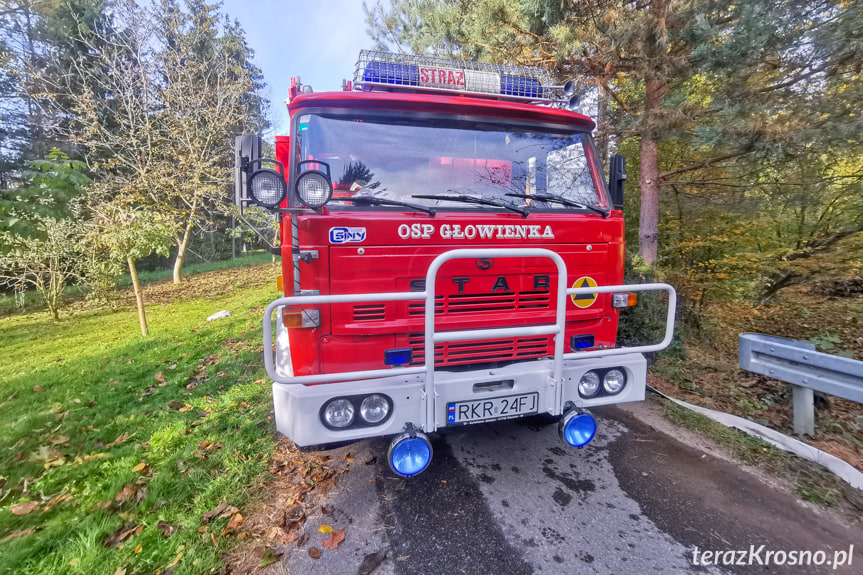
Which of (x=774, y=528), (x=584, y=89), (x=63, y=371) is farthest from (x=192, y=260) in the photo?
(x=774, y=528)

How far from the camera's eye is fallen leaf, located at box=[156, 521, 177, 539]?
223 cm

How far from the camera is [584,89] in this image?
20.2ft

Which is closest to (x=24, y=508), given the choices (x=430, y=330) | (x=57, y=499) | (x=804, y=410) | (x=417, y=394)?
(x=57, y=499)

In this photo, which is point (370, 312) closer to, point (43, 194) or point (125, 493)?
point (125, 493)

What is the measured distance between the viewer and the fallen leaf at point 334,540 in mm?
2125

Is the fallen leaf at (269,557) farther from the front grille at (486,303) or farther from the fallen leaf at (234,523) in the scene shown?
the front grille at (486,303)

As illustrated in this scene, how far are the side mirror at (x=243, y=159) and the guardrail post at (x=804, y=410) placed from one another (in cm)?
440

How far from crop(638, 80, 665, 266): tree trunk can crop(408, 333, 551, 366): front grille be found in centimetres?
393

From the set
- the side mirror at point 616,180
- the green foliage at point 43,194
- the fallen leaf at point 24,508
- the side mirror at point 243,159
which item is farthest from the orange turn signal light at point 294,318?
the green foliage at point 43,194

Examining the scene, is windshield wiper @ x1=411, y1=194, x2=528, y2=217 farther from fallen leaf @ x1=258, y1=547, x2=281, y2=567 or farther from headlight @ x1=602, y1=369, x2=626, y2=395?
fallen leaf @ x1=258, y1=547, x2=281, y2=567

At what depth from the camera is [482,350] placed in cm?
255

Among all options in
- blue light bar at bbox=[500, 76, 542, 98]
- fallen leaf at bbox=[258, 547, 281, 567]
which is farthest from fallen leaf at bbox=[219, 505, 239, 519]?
blue light bar at bbox=[500, 76, 542, 98]

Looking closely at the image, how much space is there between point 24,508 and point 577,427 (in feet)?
11.5

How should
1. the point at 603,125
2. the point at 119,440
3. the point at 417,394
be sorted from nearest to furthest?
1. the point at 417,394
2. the point at 119,440
3. the point at 603,125
